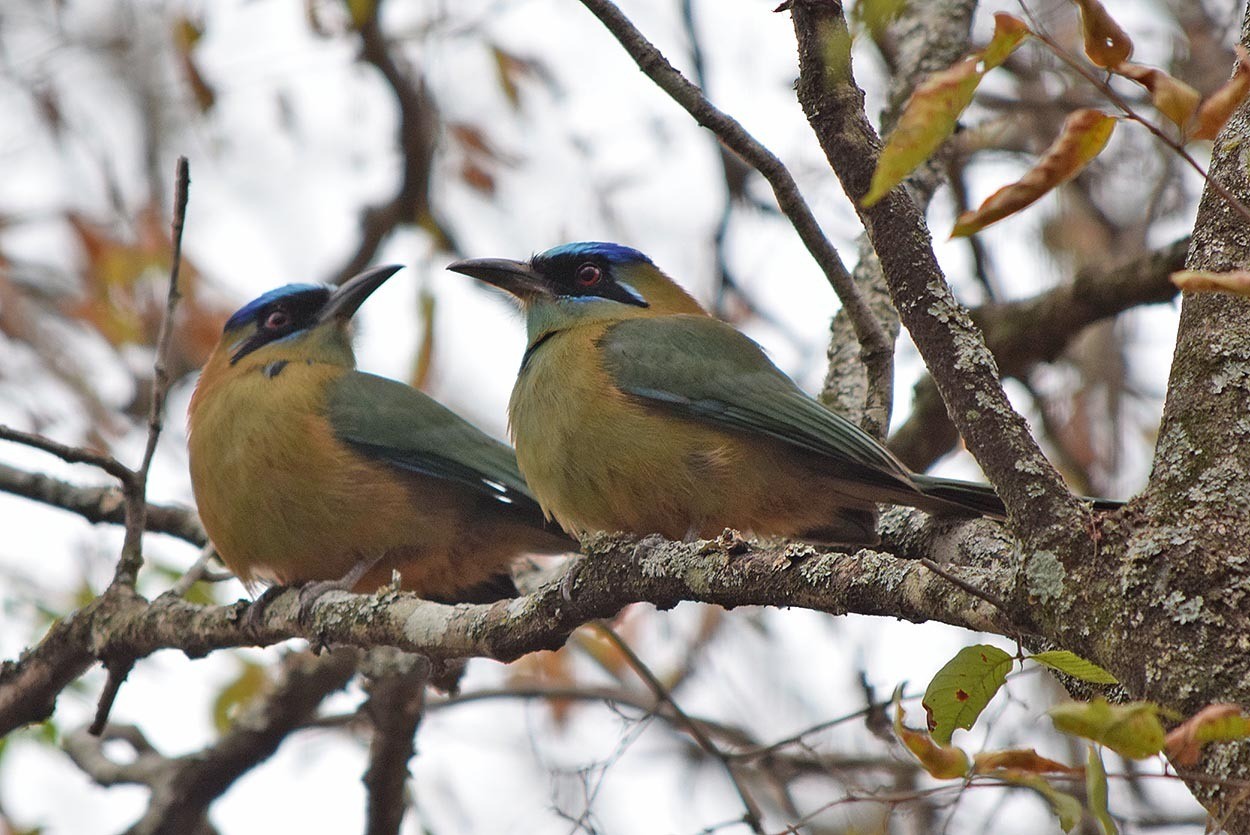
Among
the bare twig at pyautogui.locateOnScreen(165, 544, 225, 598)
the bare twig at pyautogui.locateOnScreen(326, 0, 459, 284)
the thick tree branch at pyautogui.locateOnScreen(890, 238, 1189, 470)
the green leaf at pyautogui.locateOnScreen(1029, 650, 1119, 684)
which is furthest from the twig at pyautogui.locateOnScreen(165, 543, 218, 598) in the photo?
the green leaf at pyautogui.locateOnScreen(1029, 650, 1119, 684)

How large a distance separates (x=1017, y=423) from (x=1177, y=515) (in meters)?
0.31

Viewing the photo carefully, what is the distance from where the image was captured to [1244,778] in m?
1.92

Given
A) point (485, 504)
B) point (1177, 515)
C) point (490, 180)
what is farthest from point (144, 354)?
point (1177, 515)

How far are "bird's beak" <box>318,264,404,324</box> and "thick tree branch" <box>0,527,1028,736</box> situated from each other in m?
1.55

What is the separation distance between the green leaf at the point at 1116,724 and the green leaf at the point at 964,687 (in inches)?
18.6

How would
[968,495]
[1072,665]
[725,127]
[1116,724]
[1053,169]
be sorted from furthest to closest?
1. [968,495]
2. [725,127]
3. [1072,665]
4. [1053,169]
5. [1116,724]

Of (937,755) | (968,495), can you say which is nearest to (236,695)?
(968,495)

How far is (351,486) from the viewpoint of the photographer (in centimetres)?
491

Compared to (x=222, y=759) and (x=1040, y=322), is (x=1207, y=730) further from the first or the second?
(x=222, y=759)

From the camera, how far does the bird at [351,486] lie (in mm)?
4828

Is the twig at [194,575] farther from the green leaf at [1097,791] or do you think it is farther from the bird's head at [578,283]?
the green leaf at [1097,791]

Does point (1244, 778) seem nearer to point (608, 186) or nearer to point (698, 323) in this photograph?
point (698, 323)

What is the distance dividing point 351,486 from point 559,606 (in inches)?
73.9

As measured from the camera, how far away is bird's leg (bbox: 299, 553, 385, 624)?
13.9 feet
